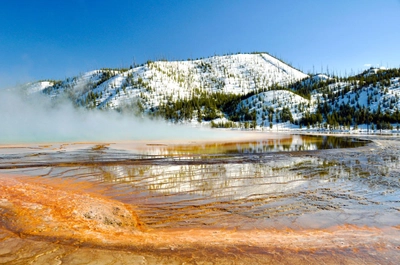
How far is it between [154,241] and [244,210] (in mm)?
3979

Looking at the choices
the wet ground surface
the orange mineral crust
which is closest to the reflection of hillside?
the wet ground surface

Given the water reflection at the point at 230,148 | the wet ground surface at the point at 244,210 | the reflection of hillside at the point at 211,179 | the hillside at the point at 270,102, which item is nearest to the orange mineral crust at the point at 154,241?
the wet ground surface at the point at 244,210

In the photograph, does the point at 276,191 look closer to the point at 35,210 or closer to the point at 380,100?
the point at 35,210

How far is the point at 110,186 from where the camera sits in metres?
12.2

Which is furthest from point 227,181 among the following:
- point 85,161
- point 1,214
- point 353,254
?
point 85,161

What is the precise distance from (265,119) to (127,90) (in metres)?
101

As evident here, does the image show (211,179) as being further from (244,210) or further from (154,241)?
(154,241)

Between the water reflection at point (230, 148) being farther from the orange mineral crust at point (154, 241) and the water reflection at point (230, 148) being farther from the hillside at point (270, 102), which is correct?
the hillside at point (270, 102)

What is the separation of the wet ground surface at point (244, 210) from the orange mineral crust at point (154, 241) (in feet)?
0.08

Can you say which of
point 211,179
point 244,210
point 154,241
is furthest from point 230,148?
point 154,241

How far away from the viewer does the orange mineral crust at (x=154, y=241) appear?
16.6 ft

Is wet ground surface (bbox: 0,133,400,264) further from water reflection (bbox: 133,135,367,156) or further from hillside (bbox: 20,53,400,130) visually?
hillside (bbox: 20,53,400,130)

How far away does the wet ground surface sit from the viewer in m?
5.35

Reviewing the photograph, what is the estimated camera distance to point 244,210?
29.0 feet
